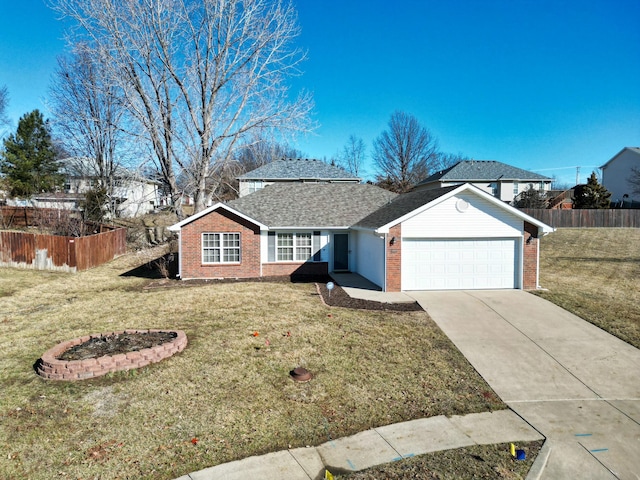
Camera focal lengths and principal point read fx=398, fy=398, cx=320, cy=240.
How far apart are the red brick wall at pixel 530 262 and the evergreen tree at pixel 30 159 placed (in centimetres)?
3898

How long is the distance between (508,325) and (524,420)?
525 cm

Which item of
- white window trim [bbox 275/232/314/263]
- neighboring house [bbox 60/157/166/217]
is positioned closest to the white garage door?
white window trim [bbox 275/232/314/263]

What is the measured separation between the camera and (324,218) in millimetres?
19859

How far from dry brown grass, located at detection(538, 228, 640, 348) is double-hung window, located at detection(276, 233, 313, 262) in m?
10.1

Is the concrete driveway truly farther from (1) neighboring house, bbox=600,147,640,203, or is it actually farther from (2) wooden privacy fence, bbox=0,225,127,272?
(1) neighboring house, bbox=600,147,640,203

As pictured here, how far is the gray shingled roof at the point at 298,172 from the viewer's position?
33281mm

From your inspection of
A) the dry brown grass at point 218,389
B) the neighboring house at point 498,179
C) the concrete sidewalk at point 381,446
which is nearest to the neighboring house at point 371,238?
the dry brown grass at point 218,389

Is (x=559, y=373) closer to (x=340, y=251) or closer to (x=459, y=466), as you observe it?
(x=459, y=466)

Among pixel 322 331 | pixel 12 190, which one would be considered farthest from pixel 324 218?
pixel 12 190

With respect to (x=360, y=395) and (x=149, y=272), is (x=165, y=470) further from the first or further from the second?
(x=149, y=272)

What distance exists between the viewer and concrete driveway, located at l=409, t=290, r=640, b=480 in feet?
18.5

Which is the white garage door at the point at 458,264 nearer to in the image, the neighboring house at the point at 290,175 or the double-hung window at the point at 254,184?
the neighboring house at the point at 290,175

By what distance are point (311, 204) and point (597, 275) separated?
14.3 meters

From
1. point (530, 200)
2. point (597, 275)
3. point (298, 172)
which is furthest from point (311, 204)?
point (530, 200)
